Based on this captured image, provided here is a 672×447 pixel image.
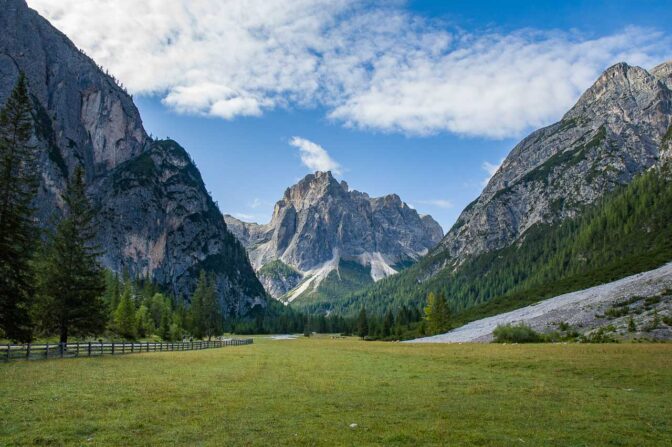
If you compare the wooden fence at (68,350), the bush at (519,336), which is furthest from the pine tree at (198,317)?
the bush at (519,336)

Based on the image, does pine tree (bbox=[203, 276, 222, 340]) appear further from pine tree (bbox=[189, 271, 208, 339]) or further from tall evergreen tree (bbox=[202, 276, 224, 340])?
pine tree (bbox=[189, 271, 208, 339])

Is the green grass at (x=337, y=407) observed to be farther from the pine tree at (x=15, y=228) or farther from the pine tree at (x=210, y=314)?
the pine tree at (x=210, y=314)

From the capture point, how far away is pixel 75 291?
46.4 metres

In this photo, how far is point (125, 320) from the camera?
8450 centimetres

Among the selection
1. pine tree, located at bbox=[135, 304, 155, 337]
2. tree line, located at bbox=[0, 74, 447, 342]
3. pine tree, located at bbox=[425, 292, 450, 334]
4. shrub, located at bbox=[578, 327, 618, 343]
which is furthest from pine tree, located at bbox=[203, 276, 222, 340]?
shrub, located at bbox=[578, 327, 618, 343]

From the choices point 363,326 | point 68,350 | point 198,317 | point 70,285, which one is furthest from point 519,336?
point 363,326

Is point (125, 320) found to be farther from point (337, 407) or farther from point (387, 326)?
point (387, 326)

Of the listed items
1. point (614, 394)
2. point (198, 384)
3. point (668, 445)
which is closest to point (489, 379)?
point (614, 394)

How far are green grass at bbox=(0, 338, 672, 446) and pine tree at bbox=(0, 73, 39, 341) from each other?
8.16 m

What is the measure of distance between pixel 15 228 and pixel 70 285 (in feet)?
37.2

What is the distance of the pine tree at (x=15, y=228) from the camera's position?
35.5 meters

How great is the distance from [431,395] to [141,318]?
92222 mm

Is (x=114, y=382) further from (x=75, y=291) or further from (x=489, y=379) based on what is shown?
(x=75, y=291)

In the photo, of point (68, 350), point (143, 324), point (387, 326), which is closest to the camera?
point (68, 350)
